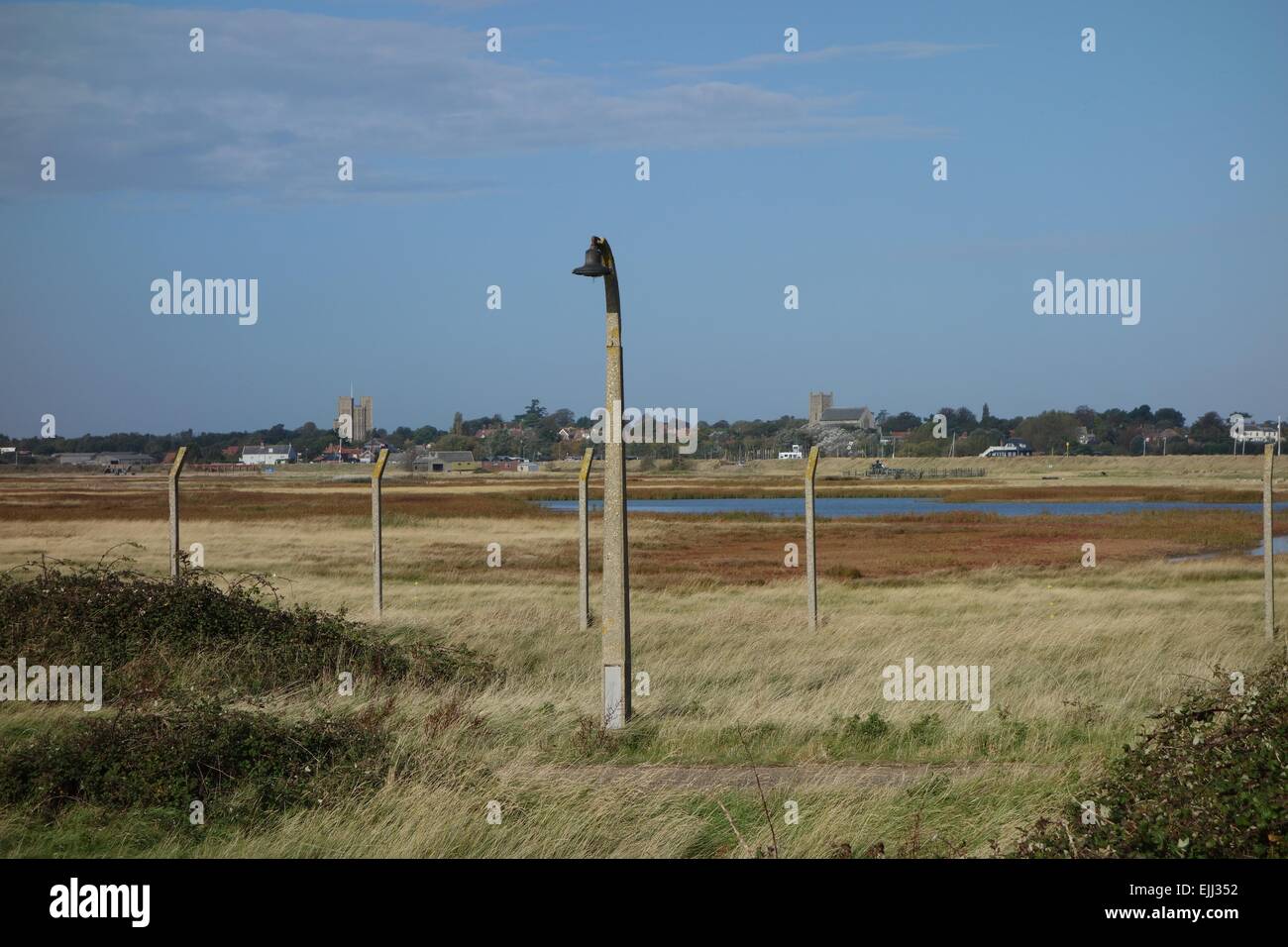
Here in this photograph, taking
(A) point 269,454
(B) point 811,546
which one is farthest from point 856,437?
(B) point 811,546

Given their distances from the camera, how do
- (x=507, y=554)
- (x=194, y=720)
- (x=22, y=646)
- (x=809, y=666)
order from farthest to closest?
(x=507, y=554) → (x=809, y=666) → (x=22, y=646) → (x=194, y=720)

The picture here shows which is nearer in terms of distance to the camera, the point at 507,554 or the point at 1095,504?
→ the point at 507,554

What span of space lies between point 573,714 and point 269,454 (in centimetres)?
7352

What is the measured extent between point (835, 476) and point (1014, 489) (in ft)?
107

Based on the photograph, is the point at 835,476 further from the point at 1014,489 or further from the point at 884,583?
the point at 884,583

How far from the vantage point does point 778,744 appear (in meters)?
9.55

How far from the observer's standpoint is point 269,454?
79562 mm

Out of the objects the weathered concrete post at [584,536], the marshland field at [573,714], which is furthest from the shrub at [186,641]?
the weathered concrete post at [584,536]

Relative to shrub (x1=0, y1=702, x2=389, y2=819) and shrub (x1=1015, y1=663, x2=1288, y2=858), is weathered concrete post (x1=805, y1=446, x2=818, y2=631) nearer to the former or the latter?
shrub (x1=0, y1=702, x2=389, y2=819)

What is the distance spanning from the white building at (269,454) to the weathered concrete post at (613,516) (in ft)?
223

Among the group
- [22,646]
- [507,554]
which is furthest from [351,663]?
[507,554]

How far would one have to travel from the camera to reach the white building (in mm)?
76394

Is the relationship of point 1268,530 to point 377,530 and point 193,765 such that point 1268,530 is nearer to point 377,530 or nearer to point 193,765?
point 377,530
